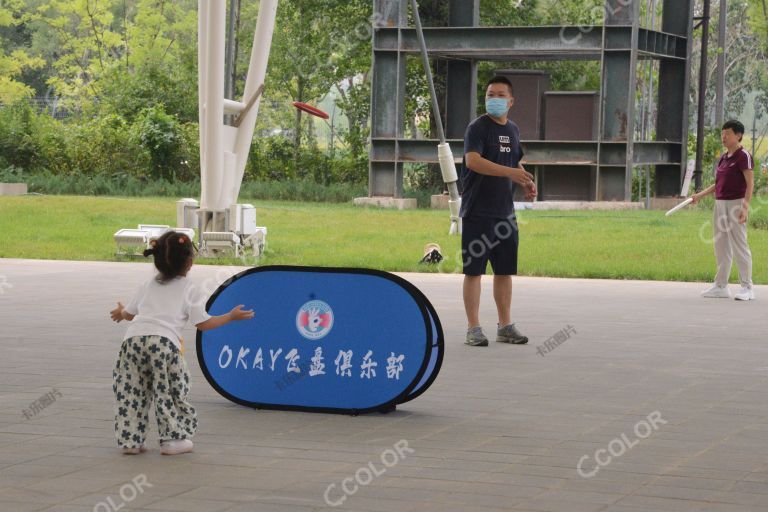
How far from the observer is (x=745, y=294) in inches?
607

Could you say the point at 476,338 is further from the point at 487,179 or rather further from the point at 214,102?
the point at 214,102

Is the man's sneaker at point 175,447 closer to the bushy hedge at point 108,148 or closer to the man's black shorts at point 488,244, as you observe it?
the man's black shorts at point 488,244

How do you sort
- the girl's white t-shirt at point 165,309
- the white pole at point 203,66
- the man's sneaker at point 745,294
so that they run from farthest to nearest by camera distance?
1. the white pole at point 203,66
2. the man's sneaker at point 745,294
3. the girl's white t-shirt at point 165,309

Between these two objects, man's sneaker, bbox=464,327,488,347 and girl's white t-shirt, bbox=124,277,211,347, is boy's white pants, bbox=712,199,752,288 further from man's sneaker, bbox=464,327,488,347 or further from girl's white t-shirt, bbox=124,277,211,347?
girl's white t-shirt, bbox=124,277,211,347

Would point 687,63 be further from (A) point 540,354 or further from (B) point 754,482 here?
(B) point 754,482

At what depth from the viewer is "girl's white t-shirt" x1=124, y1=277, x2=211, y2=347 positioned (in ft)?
22.8

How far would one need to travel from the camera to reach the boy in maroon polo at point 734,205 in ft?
49.9

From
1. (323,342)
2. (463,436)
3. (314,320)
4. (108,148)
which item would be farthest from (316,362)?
(108,148)

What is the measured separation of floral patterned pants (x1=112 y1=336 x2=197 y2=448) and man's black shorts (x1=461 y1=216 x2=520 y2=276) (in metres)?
4.32

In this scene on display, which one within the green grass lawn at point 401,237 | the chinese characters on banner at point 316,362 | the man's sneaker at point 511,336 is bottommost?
the green grass lawn at point 401,237

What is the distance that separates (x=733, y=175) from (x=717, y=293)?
4.49ft

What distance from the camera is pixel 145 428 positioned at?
22.5 feet

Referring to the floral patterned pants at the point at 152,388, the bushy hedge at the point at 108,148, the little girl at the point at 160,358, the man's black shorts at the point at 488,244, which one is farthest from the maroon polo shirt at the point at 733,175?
the bushy hedge at the point at 108,148

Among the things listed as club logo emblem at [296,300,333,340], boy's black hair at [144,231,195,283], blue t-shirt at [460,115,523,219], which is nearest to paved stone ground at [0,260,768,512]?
club logo emblem at [296,300,333,340]
